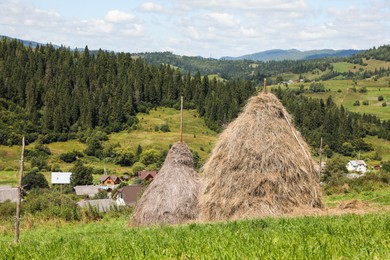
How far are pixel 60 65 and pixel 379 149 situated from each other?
115m

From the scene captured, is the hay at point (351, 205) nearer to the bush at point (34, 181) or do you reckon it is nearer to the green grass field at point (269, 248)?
the green grass field at point (269, 248)

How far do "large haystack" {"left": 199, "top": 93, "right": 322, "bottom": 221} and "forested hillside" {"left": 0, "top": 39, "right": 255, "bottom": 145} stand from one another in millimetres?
120730

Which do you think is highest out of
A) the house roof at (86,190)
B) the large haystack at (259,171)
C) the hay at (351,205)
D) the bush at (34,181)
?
the large haystack at (259,171)

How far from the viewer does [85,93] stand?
154 m

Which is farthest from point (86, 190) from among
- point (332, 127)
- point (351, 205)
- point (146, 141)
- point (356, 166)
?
point (351, 205)

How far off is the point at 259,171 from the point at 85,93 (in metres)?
146

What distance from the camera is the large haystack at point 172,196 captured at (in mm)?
17609

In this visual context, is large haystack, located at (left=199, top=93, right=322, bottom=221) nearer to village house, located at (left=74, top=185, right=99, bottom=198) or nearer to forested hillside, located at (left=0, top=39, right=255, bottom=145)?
village house, located at (left=74, top=185, right=99, bottom=198)

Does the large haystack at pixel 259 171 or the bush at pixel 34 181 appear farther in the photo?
the bush at pixel 34 181

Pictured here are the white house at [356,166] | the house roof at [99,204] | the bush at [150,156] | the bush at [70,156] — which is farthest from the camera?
the bush at [70,156]

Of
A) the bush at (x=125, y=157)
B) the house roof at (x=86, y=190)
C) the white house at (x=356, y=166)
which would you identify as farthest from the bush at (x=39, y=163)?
the white house at (x=356, y=166)

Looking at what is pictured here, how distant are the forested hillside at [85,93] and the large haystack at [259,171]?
121 m

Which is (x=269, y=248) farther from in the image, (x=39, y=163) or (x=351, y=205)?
(x=39, y=163)

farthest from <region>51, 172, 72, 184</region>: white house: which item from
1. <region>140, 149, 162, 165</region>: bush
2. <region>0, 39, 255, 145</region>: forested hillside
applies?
<region>0, 39, 255, 145</region>: forested hillside
